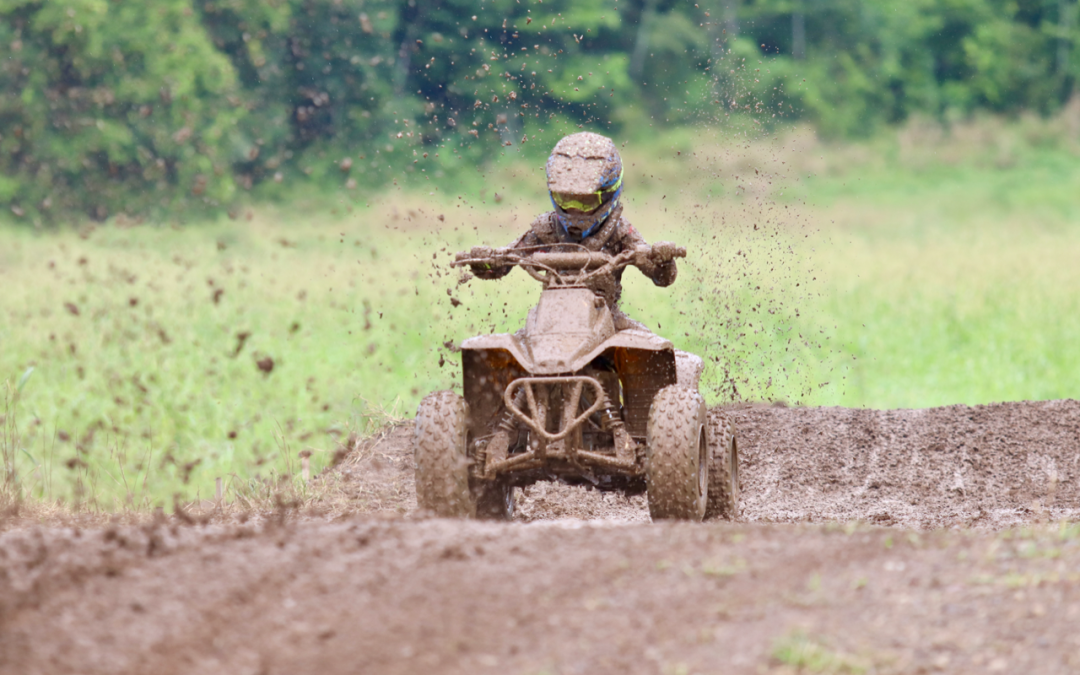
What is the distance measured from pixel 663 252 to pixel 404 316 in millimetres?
8328

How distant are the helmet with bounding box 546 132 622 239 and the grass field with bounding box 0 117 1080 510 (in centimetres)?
147

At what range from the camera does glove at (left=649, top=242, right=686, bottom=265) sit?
703 cm

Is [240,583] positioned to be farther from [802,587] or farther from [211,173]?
[211,173]

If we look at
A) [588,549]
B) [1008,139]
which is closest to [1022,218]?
[1008,139]

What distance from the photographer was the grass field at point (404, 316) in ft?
33.3

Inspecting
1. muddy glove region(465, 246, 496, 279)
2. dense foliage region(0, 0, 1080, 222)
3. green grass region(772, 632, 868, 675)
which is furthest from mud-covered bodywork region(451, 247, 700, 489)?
dense foliage region(0, 0, 1080, 222)

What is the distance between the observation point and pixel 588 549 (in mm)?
4832

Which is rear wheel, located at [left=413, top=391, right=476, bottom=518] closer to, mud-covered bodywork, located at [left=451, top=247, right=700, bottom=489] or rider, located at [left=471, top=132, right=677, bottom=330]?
mud-covered bodywork, located at [left=451, top=247, right=700, bottom=489]

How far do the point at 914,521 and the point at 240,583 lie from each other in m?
4.91

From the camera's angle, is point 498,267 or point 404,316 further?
point 404,316

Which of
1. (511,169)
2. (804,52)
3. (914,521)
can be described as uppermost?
(804,52)

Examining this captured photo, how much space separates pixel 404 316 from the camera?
592 inches

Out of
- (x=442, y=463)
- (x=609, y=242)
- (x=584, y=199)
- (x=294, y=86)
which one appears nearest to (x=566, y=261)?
(x=584, y=199)

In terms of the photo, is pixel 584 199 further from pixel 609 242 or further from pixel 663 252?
pixel 663 252
